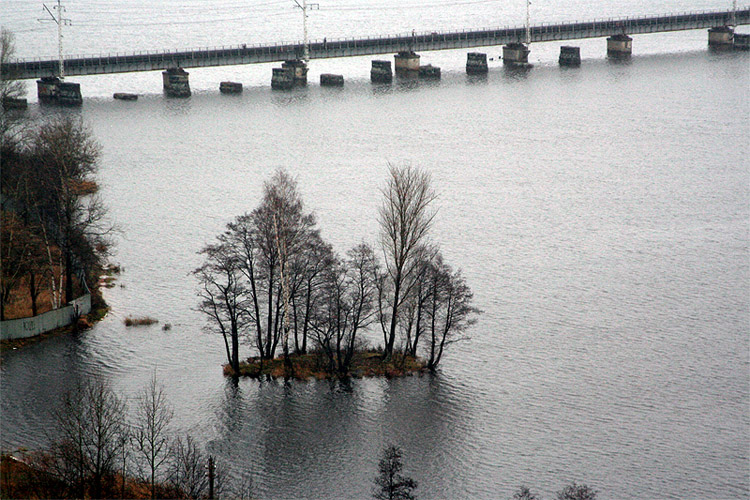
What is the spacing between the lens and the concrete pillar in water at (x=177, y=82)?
11269cm

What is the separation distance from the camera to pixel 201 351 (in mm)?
47844

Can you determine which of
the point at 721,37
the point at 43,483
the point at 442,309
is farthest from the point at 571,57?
the point at 43,483

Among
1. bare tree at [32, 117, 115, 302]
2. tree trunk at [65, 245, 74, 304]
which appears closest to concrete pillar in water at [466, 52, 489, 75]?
bare tree at [32, 117, 115, 302]

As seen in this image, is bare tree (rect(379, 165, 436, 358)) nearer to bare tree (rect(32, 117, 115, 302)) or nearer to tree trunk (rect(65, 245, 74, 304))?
bare tree (rect(32, 117, 115, 302))

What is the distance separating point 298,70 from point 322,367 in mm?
79545

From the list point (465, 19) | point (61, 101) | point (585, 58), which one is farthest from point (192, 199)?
point (465, 19)

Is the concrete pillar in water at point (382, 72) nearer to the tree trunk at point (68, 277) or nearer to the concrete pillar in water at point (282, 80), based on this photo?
the concrete pillar in water at point (282, 80)

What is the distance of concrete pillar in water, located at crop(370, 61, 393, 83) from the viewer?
122m

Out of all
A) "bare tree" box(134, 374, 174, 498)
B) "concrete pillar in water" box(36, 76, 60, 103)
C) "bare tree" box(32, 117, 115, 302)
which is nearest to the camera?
"bare tree" box(134, 374, 174, 498)

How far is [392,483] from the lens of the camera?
113 feet

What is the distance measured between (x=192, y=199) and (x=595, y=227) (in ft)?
88.7

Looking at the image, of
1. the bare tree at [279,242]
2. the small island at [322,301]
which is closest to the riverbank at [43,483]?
the small island at [322,301]

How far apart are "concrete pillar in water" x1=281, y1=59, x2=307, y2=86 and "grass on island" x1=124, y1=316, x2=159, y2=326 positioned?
72345mm

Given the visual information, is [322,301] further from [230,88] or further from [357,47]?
[357,47]
